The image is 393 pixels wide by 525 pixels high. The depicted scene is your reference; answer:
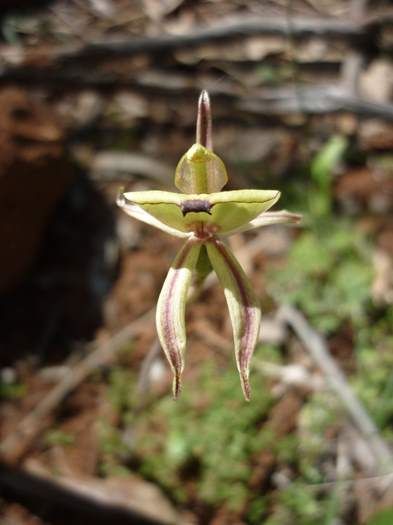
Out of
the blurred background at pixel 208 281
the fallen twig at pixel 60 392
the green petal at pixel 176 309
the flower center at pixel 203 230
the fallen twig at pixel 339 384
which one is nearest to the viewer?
the green petal at pixel 176 309

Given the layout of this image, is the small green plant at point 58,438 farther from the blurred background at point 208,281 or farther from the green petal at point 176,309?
the green petal at point 176,309

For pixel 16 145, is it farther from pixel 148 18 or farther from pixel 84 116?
pixel 148 18

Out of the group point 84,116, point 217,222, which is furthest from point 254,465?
point 84,116

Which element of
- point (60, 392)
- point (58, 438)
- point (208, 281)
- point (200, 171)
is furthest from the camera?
point (208, 281)

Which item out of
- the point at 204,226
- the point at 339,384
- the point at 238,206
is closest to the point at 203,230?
the point at 204,226

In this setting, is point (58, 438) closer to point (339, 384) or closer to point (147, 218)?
point (339, 384)

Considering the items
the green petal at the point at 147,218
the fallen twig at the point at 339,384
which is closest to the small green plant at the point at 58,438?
the fallen twig at the point at 339,384
